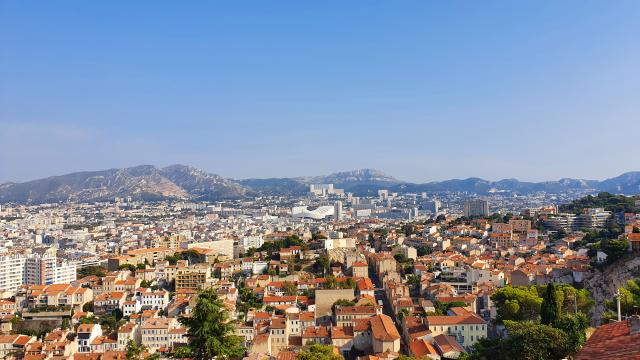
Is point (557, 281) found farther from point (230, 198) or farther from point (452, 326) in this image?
point (230, 198)

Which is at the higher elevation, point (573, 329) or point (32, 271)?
point (573, 329)

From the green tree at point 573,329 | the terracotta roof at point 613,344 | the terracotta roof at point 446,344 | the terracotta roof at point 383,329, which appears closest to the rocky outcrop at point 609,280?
the terracotta roof at point 446,344

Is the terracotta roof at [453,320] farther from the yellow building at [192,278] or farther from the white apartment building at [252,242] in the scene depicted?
the white apartment building at [252,242]

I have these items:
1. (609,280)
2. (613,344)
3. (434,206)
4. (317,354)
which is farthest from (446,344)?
(434,206)

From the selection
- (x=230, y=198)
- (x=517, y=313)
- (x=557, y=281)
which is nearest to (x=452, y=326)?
(x=517, y=313)

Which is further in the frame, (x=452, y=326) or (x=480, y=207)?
(x=480, y=207)

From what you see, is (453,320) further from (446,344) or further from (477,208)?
(477,208)
